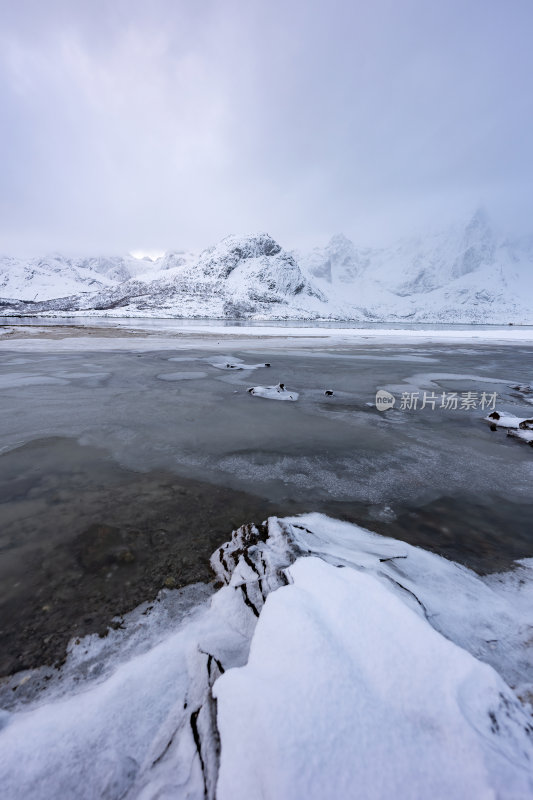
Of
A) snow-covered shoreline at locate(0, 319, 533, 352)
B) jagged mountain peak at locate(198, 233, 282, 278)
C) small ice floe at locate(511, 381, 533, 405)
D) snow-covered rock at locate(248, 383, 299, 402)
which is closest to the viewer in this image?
snow-covered rock at locate(248, 383, 299, 402)

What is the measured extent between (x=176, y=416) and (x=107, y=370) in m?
7.18

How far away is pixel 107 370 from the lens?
1283 cm

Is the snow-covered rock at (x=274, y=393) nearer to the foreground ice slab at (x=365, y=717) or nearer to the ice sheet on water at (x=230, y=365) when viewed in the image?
the ice sheet on water at (x=230, y=365)

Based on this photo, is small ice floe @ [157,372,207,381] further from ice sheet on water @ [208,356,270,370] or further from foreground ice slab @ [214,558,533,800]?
foreground ice slab @ [214,558,533,800]

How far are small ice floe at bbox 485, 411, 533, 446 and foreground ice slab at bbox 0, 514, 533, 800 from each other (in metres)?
5.00

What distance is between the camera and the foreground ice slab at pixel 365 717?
1.22 meters

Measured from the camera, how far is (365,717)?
139 centimetres

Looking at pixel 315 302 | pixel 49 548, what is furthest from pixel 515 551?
pixel 315 302

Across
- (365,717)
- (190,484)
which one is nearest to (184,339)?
(190,484)

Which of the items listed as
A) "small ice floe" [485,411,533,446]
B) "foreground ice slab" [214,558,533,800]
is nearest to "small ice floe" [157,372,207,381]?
"small ice floe" [485,411,533,446]

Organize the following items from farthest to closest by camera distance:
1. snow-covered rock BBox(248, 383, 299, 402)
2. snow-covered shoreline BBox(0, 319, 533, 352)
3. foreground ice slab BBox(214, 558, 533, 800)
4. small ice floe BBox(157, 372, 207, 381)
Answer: snow-covered shoreline BBox(0, 319, 533, 352) < small ice floe BBox(157, 372, 207, 381) < snow-covered rock BBox(248, 383, 299, 402) < foreground ice slab BBox(214, 558, 533, 800)

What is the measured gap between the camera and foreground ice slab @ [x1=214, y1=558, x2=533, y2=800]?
1.22 m

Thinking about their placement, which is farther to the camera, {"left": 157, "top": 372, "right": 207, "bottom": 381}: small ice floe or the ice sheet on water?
the ice sheet on water

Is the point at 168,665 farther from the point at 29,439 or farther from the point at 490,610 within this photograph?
the point at 29,439
